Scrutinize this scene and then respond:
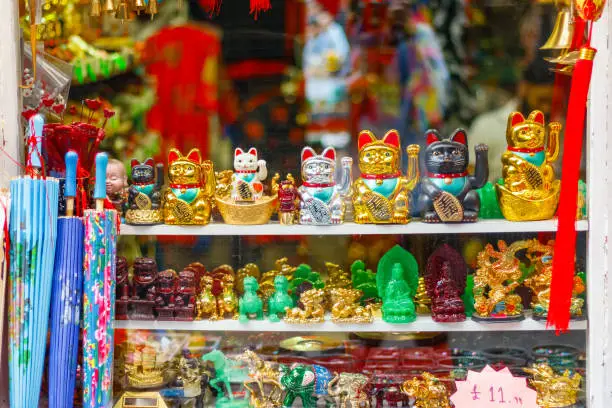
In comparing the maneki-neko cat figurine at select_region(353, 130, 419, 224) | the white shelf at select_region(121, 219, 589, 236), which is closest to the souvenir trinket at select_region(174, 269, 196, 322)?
the white shelf at select_region(121, 219, 589, 236)

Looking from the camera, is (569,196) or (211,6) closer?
(569,196)

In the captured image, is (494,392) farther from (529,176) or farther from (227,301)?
(227,301)

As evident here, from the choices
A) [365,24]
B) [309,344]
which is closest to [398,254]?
[309,344]

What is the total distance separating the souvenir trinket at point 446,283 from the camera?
2605 mm

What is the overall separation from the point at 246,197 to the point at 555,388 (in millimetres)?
1268

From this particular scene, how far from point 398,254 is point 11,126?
1.48 m

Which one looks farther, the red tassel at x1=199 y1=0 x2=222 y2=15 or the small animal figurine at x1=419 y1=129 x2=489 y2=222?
the red tassel at x1=199 y1=0 x2=222 y2=15

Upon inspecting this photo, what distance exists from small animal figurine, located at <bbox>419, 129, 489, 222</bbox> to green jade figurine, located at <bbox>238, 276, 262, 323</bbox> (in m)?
0.67

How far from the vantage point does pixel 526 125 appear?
2.57m

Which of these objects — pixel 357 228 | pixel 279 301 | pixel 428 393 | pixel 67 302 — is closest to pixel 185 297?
pixel 279 301

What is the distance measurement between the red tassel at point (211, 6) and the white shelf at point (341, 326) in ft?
4.10

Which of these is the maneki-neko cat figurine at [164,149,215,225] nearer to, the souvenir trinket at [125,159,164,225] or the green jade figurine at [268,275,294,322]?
the souvenir trinket at [125,159,164,225]

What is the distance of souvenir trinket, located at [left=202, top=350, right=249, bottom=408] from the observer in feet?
8.95

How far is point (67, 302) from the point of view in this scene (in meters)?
2.41
